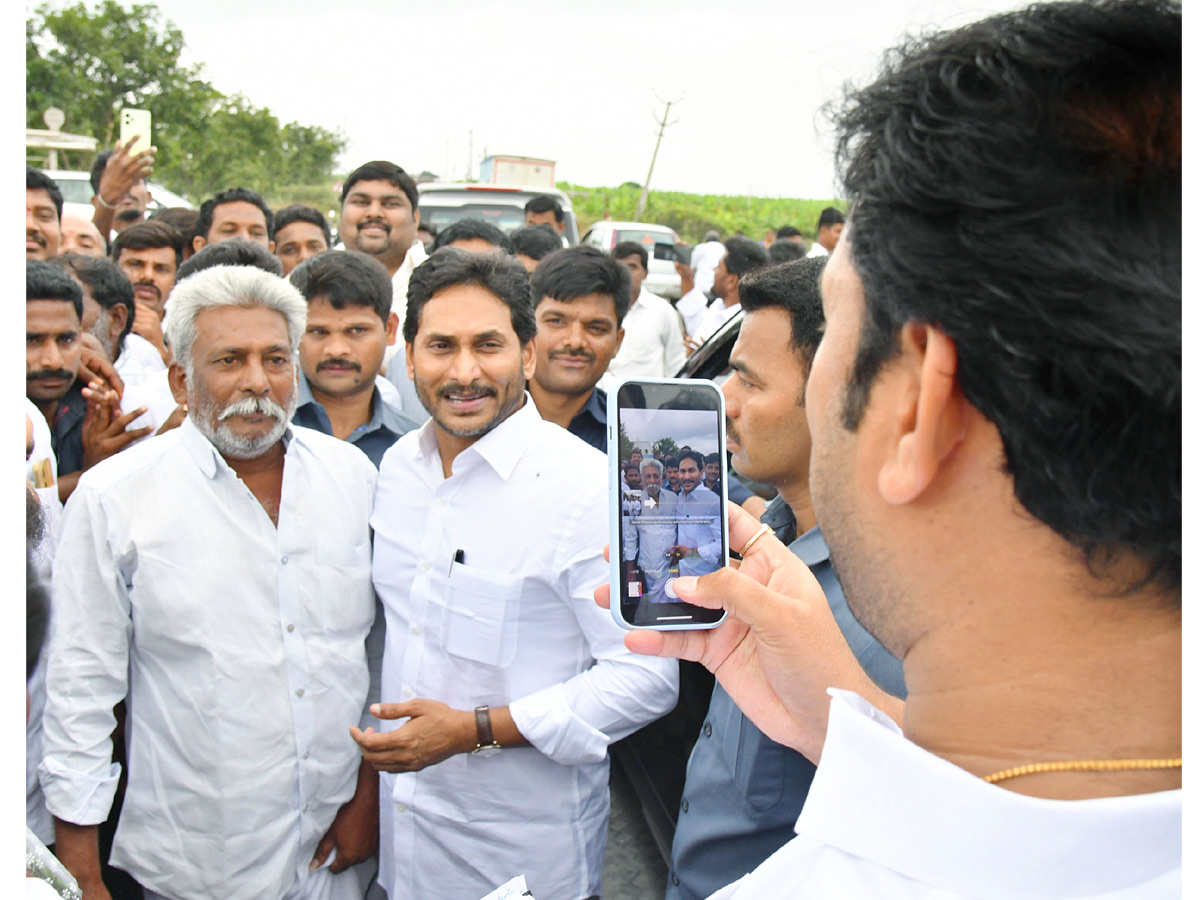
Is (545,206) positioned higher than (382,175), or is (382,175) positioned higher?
(545,206)

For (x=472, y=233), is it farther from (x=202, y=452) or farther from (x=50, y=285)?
(x=202, y=452)

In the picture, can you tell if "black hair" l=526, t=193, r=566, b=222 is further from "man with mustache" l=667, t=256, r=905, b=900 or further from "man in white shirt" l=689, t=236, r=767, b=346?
"man with mustache" l=667, t=256, r=905, b=900

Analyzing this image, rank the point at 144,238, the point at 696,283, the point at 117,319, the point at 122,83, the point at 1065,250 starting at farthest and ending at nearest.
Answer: the point at 122,83, the point at 696,283, the point at 144,238, the point at 117,319, the point at 1065,250

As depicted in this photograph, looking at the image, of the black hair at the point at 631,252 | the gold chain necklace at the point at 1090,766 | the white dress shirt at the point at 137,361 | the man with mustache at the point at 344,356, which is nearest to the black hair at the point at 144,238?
the white dress shirt at the point at 137,361

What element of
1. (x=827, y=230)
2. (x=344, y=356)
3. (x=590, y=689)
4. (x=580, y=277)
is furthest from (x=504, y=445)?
(x=827, y=230)

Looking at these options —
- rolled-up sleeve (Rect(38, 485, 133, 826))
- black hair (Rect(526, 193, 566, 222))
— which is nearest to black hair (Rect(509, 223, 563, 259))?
black hair (Rect(526, 193, 566, 222))

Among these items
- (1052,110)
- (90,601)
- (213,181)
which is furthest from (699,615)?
(213,181)

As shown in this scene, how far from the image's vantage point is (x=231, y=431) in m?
2.53

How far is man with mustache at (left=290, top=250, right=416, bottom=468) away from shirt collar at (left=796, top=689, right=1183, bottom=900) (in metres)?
2.85

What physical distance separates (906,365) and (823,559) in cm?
113

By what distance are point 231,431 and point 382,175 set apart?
3.51 m

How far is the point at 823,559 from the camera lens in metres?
1.92

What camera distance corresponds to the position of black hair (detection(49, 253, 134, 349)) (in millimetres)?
4082

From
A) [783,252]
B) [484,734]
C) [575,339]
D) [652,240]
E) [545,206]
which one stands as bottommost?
[484,734]
